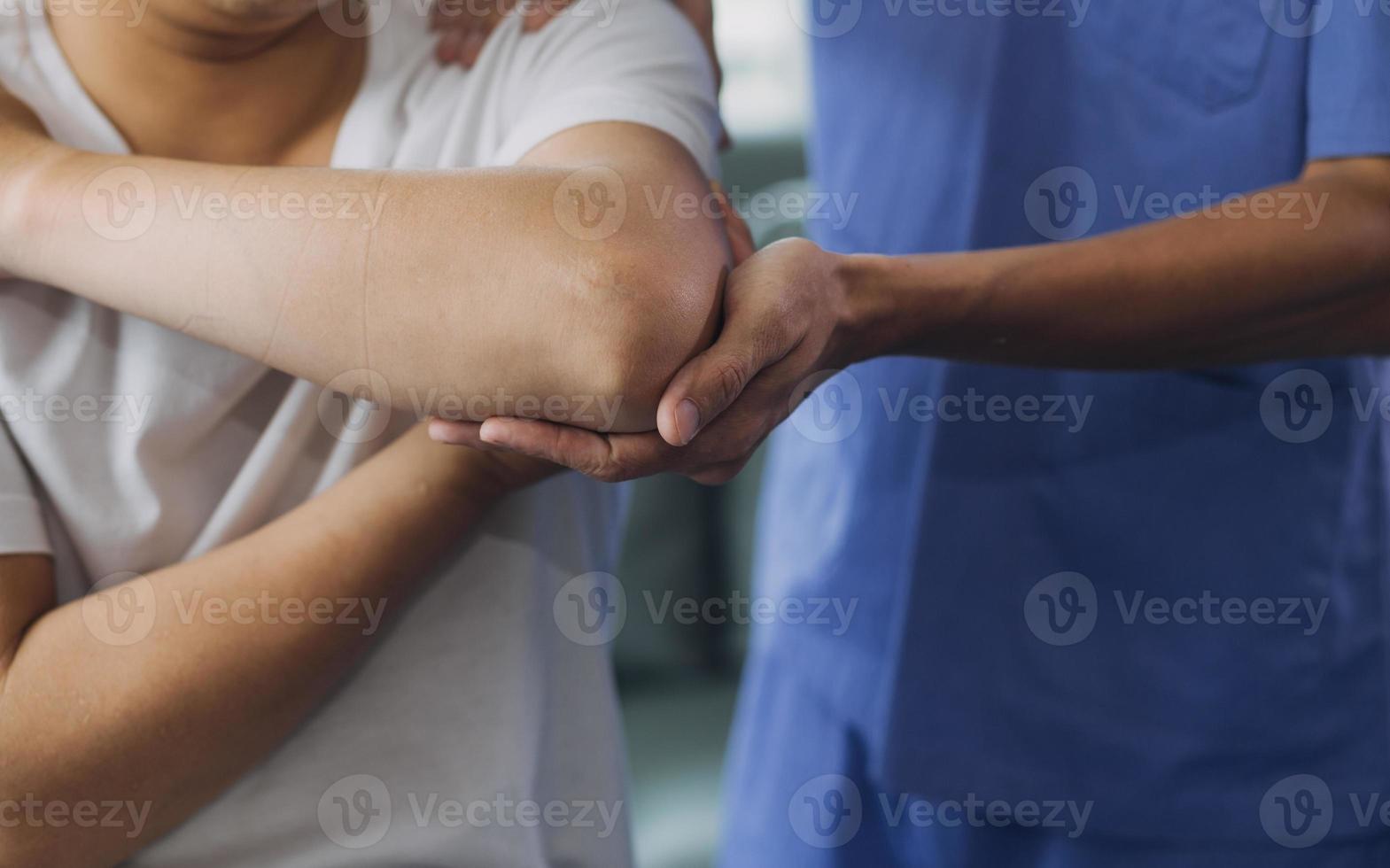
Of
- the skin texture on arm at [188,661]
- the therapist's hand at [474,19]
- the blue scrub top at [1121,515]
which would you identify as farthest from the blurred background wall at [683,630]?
the skin texture on arm at [188,661]

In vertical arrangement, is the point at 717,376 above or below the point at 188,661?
above

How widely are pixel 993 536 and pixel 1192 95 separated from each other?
366mm

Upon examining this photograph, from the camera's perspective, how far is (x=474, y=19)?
83 cm

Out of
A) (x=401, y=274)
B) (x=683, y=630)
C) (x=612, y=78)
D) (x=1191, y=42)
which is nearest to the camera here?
(x=401, y=274)

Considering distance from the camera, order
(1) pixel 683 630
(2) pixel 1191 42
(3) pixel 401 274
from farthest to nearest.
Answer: (1) pixel 683 630
(2) pixel 1191 42
(3) pixel 401 274

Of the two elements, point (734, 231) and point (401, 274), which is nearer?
point (401, 274)

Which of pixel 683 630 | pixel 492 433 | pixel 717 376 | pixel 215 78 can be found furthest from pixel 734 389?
pixel 683 630

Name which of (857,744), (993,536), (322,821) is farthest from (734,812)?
(322,821)

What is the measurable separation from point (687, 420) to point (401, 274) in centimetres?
17

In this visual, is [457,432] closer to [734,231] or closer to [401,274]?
[401,274]

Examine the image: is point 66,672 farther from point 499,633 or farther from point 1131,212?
point 1131,212

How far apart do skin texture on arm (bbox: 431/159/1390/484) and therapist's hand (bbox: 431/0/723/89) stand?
0.25 metres

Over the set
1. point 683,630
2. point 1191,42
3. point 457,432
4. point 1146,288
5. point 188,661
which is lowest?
point 683,630

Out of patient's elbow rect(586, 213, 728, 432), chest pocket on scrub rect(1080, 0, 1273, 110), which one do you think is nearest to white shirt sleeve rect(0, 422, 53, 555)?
patient's elbow rect(586, 213, 728, 432)
